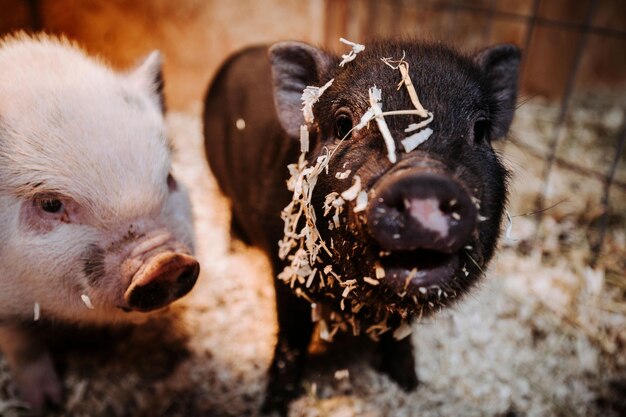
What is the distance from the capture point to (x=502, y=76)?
2.09 m

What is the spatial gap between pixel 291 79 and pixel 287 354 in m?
1.22

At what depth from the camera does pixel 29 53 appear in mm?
1977

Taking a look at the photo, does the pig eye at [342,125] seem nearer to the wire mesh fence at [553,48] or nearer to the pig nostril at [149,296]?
the pig nostril at [149,296]

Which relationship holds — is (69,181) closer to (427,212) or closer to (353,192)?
(353,192)

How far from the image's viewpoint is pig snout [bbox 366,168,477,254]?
1.14 metres

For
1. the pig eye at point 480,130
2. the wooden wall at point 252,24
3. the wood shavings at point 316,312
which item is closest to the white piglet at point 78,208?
the wood shavings at point 316,312

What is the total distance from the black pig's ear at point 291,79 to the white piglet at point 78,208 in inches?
21.4

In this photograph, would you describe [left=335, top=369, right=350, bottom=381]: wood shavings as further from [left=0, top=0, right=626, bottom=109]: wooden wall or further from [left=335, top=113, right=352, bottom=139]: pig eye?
[left=0, top=0, right=626, bottom=109]: wooden wall

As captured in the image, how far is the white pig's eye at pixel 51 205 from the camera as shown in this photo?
1730mm

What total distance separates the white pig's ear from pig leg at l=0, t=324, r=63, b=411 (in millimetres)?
1183

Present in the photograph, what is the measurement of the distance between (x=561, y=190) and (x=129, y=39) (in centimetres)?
388

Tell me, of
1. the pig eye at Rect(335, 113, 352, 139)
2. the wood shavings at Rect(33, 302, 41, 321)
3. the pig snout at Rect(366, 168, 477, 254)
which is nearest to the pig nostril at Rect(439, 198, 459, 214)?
the pig snout at Rect(366, 168, 477, 254)

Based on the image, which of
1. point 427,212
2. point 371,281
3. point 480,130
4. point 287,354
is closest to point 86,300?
point 287,354

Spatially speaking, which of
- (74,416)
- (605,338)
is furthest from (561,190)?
(74,416)
